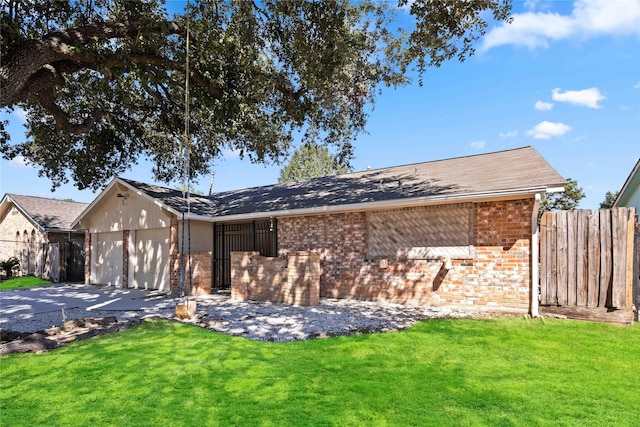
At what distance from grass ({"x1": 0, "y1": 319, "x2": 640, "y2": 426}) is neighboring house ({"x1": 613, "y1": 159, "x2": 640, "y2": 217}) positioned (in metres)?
9.85

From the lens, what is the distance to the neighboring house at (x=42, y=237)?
61.2 feet

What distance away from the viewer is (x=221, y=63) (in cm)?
900

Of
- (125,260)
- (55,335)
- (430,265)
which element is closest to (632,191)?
(430,265)

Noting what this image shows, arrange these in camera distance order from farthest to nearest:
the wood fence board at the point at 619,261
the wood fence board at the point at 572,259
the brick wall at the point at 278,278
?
the brick wall at the point at 278,278 < the wood fence board at the point at 572,259 < the wood fence board at the point at 619,261

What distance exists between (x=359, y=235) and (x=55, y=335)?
24.2 ft

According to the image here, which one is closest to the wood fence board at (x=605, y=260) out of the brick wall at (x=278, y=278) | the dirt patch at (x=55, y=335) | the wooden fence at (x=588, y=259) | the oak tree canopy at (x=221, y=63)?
the wooden fence at (x=588, y=259)

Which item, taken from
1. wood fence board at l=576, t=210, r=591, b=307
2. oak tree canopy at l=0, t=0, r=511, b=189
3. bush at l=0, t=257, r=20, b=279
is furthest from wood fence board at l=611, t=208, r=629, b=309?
bush at l=0, t=257, r=20, b=279

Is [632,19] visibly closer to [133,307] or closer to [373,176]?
[373,176]

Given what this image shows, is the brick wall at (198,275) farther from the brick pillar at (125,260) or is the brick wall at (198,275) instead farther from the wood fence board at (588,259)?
the wood fence board at (588,259)

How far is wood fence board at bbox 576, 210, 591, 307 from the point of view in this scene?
7.58 m

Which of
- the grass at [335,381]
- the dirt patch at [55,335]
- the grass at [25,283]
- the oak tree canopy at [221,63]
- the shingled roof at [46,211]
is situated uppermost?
the oak tree canopy at [221,63]

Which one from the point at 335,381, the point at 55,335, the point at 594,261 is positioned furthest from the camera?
the point at 594,261

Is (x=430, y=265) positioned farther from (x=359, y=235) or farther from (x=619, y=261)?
(x=619, y=261)

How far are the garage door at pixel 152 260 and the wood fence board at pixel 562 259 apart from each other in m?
12.3
